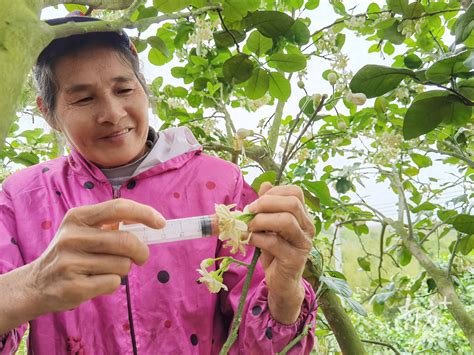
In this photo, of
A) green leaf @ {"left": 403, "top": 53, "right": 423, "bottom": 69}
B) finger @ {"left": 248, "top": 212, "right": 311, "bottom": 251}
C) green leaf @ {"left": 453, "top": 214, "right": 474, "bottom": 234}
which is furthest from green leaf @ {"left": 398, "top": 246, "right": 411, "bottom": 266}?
finger @ {"left": 248, "top": 212, "right": 311, "bottom": 251}

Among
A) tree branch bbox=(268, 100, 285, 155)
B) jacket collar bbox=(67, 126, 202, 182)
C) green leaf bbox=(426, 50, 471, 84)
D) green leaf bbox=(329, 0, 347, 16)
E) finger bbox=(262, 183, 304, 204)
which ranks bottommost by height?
finger bbox=(262, 183, 304, 204)

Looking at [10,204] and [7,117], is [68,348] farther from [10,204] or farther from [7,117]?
[7,117]

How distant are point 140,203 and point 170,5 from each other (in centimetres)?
28

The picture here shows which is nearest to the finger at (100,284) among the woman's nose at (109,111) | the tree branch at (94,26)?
the tree branch at (94,26)

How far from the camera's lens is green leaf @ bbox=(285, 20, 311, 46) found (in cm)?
72

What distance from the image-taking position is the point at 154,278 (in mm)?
726

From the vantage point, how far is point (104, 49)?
710 mm

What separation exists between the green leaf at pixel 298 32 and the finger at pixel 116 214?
446 millimetres

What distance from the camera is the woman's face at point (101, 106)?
0.70 meters

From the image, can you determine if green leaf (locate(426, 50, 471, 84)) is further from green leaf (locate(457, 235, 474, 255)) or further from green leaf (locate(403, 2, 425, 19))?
green leaf (locate(457, 235, 474, 255))

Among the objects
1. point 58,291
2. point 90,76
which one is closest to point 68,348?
point 58,291

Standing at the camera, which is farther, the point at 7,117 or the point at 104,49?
the point at 104,49

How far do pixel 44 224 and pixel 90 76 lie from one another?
0.25 metres

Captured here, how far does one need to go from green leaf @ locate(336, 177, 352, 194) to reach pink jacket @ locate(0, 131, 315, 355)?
2.23 feet
